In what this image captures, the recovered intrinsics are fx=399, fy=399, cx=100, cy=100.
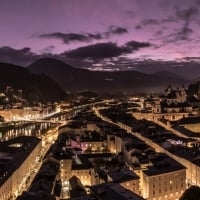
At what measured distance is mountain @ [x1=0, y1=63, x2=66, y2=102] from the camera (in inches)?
2680

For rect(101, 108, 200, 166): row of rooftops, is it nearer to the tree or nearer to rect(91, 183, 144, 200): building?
the tree

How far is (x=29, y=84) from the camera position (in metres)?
74.2

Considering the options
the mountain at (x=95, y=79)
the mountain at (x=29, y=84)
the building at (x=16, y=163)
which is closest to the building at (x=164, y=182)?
the building at (x=16, y=163)

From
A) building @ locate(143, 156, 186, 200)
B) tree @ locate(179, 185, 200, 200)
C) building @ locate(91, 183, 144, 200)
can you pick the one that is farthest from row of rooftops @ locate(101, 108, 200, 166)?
building @ locate(91, 183, 144, 200)

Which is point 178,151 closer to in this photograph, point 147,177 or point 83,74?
point 147,177

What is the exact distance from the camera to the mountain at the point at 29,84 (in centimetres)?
6806

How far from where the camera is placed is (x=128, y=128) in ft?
90.5

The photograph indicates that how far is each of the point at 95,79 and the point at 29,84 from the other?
215ft

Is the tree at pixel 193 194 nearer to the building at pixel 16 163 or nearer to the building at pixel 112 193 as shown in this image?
the building at pixel 112 193

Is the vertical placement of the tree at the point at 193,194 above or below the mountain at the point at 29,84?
below

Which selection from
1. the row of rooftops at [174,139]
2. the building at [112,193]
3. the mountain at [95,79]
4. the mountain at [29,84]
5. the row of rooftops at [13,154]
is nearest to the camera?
the building at [112,193]

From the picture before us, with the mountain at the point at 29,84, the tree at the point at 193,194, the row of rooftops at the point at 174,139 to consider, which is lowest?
the tree at the point at 193,194

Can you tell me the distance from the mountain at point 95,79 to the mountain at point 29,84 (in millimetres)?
42736

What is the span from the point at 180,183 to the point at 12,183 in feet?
21.6
